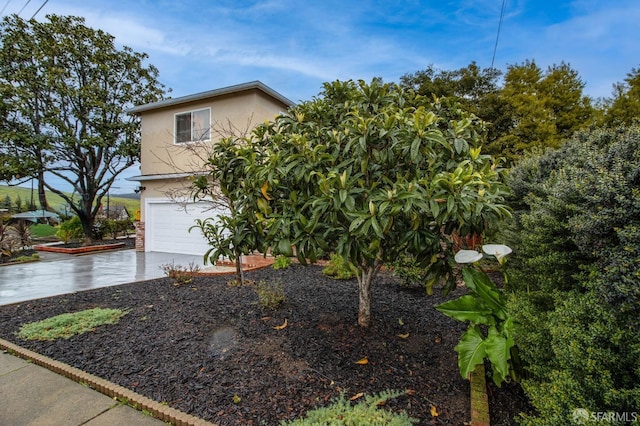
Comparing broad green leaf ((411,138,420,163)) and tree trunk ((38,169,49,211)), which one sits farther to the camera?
tree trunk ((38,169,49,211))

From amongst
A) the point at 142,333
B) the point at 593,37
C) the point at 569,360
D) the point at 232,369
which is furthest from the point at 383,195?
the point at 593,37

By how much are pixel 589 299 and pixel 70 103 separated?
17409 millimetres

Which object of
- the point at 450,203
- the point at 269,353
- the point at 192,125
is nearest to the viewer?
the point at 450,203

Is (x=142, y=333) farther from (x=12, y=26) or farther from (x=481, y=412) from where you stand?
(x=12, y=26)

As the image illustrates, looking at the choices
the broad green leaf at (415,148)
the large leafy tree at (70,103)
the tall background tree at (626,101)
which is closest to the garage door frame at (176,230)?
the large leafy tree at (70,103)

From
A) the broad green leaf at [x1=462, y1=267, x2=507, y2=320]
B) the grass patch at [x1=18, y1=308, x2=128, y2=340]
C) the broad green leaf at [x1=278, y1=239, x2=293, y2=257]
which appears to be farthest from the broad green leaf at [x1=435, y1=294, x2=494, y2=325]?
the grass patch at [x1=18, y1=308, x2=128, y2=340]

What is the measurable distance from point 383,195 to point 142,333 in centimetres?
350

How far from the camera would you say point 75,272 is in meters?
9.09

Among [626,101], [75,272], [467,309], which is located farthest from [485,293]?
[626,101]

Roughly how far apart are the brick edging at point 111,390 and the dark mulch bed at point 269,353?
0.07 metres

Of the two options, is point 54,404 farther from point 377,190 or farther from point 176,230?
point 176,230

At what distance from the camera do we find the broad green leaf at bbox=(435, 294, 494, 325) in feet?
9.25

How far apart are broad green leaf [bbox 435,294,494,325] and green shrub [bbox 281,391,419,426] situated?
36.4 inches

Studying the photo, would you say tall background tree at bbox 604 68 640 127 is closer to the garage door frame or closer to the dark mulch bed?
the dark mulch bed
